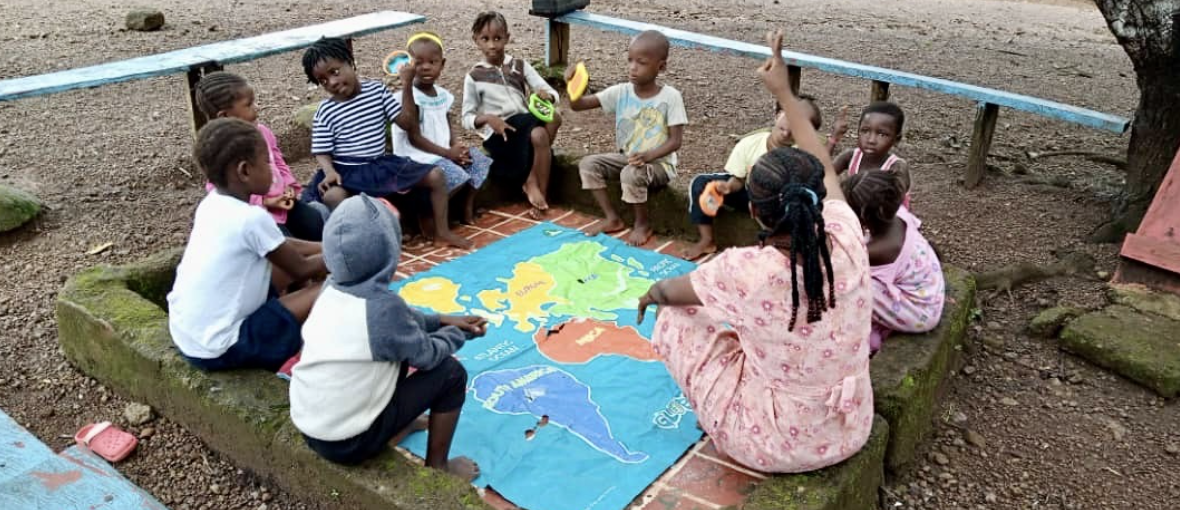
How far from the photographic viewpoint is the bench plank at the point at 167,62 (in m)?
5.29

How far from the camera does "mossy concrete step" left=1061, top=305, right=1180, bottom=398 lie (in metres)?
3.71

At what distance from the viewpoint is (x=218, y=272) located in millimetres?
3045

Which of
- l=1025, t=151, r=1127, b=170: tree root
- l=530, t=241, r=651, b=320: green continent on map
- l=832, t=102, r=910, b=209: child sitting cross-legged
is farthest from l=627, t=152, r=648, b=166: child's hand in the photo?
l=1025, t=151, r=1127, b=170: tree root

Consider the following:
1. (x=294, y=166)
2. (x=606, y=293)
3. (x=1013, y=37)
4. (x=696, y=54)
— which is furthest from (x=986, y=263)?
(x=1013, y=37)

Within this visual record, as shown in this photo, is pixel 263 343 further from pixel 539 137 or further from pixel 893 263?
pixel 539 137

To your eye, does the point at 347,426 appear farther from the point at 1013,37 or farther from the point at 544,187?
the point at 1013,37

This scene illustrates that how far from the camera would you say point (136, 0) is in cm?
1120

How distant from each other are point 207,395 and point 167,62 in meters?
3.50

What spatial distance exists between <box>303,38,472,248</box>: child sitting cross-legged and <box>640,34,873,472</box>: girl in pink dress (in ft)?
7.60

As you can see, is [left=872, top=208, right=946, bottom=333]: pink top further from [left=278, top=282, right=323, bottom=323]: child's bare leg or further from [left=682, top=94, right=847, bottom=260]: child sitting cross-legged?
[left=278, top=282, right=323, bottom=323]: child's bare leg

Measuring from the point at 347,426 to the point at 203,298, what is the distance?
87 cm

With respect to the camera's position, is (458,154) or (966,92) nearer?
(458,154)

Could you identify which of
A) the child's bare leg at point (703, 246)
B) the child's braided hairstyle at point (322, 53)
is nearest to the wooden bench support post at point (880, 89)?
the child's bare leg at point (703, 246)


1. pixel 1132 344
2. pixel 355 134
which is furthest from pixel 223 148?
pixel 1132 344
